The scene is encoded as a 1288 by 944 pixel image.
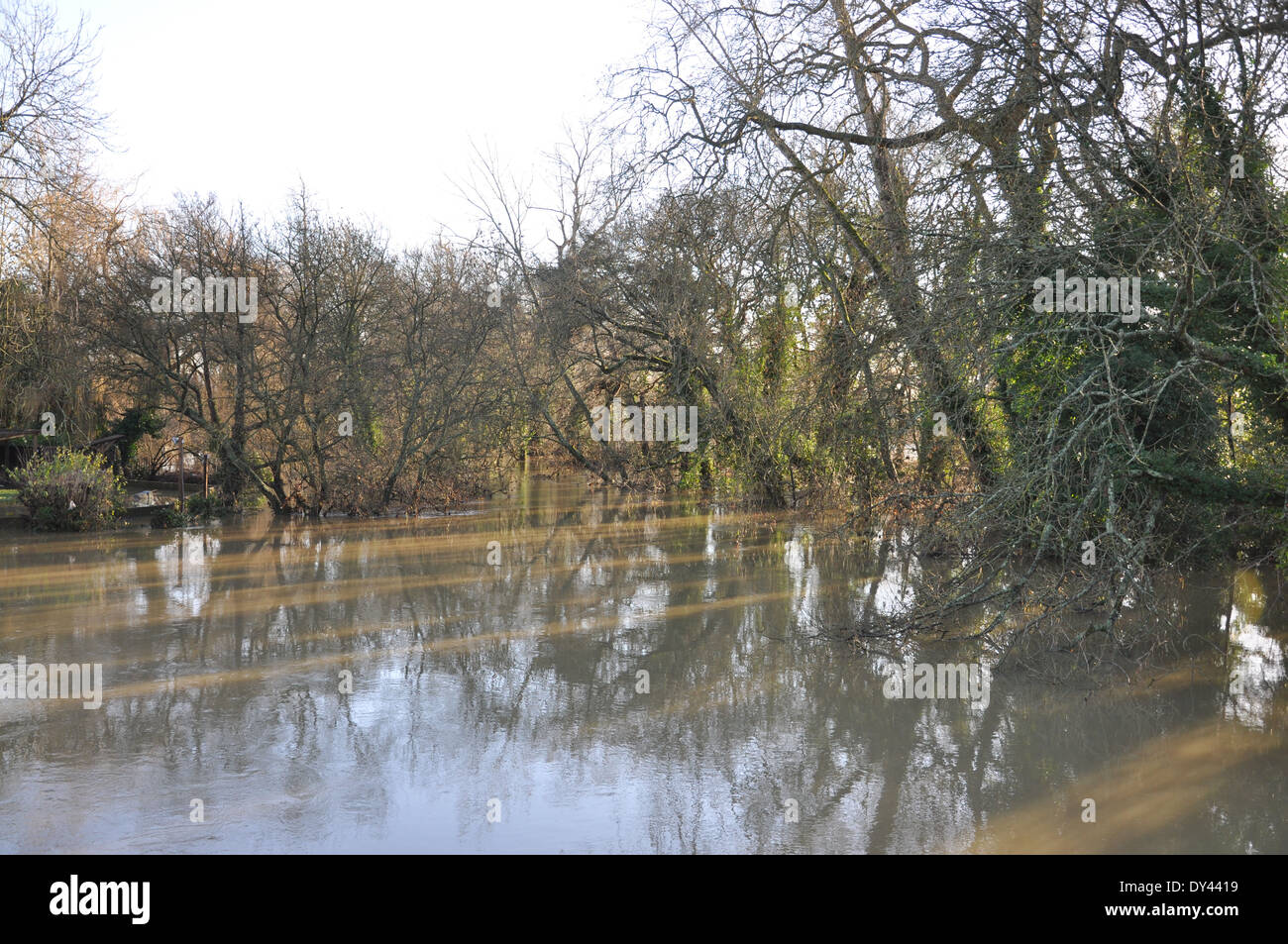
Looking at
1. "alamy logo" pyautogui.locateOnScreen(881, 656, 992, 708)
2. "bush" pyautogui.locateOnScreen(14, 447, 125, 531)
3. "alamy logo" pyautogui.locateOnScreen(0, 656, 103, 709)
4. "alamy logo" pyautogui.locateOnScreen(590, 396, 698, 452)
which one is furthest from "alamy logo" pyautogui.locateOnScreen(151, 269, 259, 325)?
"alamy logo" pyautogui.locateOnScreen(881, 656, 992, 708)

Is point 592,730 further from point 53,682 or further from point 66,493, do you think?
point 66,493

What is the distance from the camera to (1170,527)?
10.5 metres

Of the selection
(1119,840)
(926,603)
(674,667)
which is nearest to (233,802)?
(674,667)

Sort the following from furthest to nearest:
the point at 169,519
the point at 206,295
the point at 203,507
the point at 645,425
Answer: the point at 645,425
the point at 203,507
the point at 206,295
the point at 169,519

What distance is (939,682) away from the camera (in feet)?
27.6

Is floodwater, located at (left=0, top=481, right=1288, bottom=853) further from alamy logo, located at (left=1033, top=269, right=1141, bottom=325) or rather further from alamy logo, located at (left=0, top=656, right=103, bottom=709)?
alamy logo, located at (left=1033, top=269, right=1141, bottom=325)

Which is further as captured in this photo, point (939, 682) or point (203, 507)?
point (203, 507)

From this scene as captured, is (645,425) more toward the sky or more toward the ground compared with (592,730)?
more toward the sky

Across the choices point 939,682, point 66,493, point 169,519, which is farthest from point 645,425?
point 939,682
